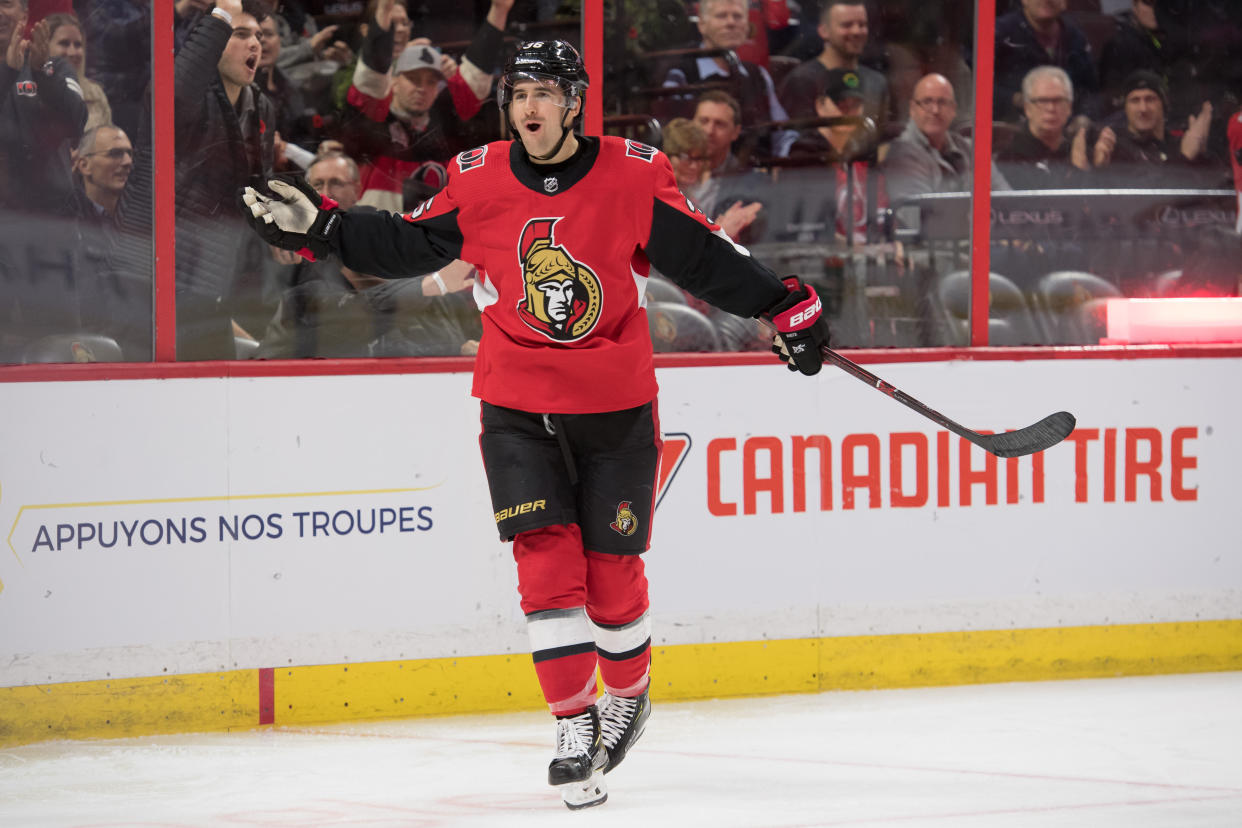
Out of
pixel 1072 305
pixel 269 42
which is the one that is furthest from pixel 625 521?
pixel 1072 305

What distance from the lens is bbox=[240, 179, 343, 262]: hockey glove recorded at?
2936mm

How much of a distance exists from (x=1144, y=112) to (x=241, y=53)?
8.65 ft

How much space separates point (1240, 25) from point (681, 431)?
2179mm

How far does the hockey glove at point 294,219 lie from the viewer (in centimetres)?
294

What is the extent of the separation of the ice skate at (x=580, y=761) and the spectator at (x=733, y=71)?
6.49 ft

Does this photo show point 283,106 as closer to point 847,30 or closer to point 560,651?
point 847,30

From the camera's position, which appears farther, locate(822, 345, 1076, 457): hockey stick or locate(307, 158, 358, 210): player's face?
locate(307, 158, 358, 210): player's face

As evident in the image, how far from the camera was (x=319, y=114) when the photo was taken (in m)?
3.95

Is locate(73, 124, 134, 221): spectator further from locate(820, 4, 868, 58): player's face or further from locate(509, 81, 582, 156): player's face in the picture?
locate(820, 4, 868, 58): player's face

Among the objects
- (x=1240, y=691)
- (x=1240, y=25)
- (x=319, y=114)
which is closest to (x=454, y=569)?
(x=319, y=114)

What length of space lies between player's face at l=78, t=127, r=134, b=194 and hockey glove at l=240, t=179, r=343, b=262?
3.12 feet

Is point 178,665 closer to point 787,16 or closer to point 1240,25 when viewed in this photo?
point 787,16

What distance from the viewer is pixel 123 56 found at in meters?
3.74

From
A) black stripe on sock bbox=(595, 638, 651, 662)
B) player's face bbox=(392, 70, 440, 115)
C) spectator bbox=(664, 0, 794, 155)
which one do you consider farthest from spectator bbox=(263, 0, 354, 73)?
black stripe on sock bbox=(595, 638, 651, 662)
